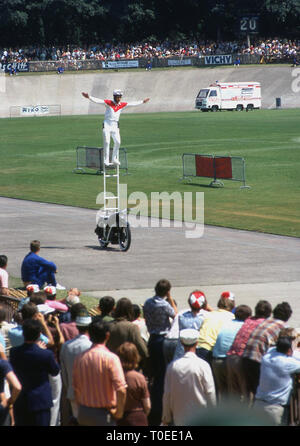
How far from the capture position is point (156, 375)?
10.4 m

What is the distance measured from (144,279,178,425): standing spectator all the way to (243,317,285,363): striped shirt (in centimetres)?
128

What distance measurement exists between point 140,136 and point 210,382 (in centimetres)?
5044

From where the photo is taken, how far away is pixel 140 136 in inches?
2302

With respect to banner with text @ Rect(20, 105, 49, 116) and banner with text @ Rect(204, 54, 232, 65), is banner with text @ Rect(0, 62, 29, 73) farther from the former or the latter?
banner with text @ Rect(204, 54, 232, 65)

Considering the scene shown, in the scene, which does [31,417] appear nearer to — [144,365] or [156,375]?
[144,365]

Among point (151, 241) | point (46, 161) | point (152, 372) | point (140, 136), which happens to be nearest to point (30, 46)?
point (140, 136)

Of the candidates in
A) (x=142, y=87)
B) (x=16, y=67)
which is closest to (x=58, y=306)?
(x=142, y=87)

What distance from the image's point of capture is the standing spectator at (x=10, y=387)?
8383mm

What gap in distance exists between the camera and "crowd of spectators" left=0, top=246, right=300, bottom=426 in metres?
8.54

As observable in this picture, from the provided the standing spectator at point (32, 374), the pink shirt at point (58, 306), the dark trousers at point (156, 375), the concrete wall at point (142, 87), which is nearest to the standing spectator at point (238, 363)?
the dark trousers at point (156, 375)

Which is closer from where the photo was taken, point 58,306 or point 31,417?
point 31,417

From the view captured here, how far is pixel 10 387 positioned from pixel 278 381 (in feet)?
9.34

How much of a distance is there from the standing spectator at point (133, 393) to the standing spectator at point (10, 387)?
1.12 m
